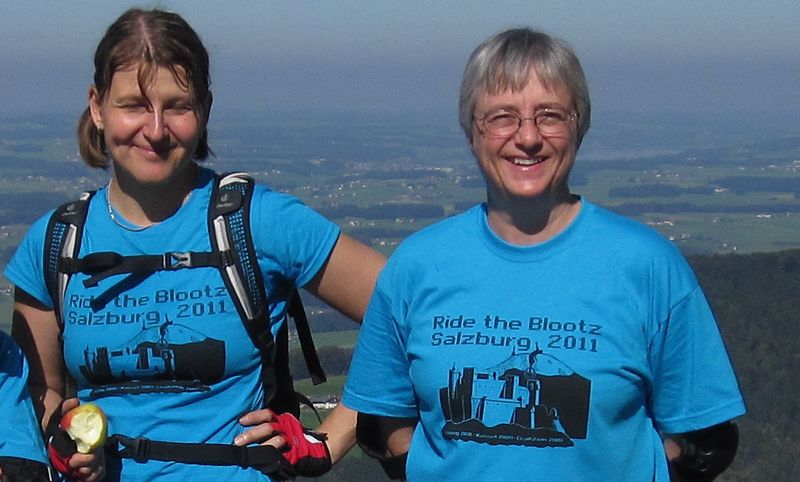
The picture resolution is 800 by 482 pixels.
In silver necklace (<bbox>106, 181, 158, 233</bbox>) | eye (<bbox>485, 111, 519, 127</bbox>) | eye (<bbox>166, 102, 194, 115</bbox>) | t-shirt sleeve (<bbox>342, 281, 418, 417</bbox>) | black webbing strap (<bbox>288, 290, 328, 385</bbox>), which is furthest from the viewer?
black webbing strap (<bbox>288, 290, 328, 385</bbox>)

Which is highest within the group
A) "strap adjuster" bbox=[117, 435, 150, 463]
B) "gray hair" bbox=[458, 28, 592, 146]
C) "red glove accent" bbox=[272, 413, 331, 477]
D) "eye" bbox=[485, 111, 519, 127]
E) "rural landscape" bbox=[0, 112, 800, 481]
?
"gray hair" bbox=[458, 28, 592, 146]

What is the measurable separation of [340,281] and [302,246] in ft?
0.74

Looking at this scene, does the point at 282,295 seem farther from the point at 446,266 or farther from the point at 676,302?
the point at 676,302

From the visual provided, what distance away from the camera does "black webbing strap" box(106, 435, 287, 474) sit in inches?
146

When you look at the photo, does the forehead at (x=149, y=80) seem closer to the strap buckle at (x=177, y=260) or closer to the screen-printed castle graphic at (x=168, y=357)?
the strap buckle at (x=177, y=260)

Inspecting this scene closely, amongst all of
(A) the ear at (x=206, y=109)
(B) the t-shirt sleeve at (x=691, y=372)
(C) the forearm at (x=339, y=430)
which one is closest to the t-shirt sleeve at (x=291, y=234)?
(A) the ear at (x=206, y=109)

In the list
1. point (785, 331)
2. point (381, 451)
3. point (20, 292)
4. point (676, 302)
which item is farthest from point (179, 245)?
point (785, 331)

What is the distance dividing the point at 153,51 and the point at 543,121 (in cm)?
128

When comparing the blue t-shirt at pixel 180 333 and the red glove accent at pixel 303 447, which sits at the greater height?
the blue t-shirt at pixel 180 333

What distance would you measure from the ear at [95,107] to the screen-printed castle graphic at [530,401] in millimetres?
1574

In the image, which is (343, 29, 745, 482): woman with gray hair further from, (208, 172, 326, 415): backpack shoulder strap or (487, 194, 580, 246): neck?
(208, 172, 326, 415): backpack shoulder strap

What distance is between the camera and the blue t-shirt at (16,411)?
141 inches

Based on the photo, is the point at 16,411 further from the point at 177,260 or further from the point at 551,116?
the point at 551,116

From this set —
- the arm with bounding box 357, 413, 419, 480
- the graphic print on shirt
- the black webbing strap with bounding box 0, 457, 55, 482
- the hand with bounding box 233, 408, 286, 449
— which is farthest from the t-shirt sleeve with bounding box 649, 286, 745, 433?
the black webbing strap with bounding box 0, 457, 55, 482
